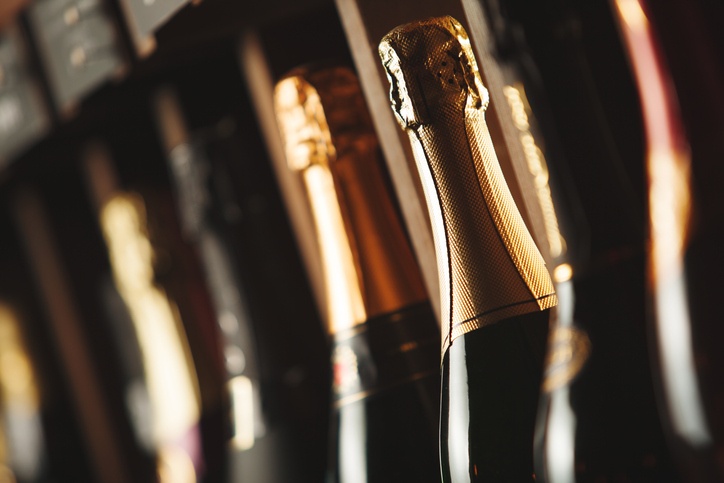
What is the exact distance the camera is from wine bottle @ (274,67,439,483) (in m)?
0.52

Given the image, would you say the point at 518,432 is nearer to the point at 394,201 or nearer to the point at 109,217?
the point at 394,201

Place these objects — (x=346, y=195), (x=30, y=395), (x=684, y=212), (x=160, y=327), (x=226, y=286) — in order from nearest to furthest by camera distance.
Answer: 1. (x=684, y=212)
2. (x=346, y=195)
3. (x=226, y=286)
4. (x=160, y=327)
5. (x=30, y=395)

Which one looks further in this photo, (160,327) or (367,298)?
(160,327)

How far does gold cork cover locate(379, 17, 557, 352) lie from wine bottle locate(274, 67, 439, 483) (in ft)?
0.26

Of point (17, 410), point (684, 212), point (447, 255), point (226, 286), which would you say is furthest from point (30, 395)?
point (684, 212)

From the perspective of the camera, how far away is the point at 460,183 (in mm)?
433

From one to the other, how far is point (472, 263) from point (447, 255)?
0.01 meters

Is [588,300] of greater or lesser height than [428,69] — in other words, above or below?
below

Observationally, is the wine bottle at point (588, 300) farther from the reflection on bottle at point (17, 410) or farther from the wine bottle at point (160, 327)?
the reflection on bottle at point (17, 410)

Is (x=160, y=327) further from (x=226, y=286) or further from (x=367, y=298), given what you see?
(x=367, y=298)

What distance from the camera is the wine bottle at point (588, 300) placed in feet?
1.32

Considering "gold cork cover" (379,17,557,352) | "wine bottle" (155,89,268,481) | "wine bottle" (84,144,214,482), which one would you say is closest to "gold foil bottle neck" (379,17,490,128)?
"gold cork cover" (379,17,557,352)

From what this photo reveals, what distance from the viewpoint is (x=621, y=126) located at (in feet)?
1.41

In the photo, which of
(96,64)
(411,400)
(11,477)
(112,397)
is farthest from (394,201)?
(11,477)
